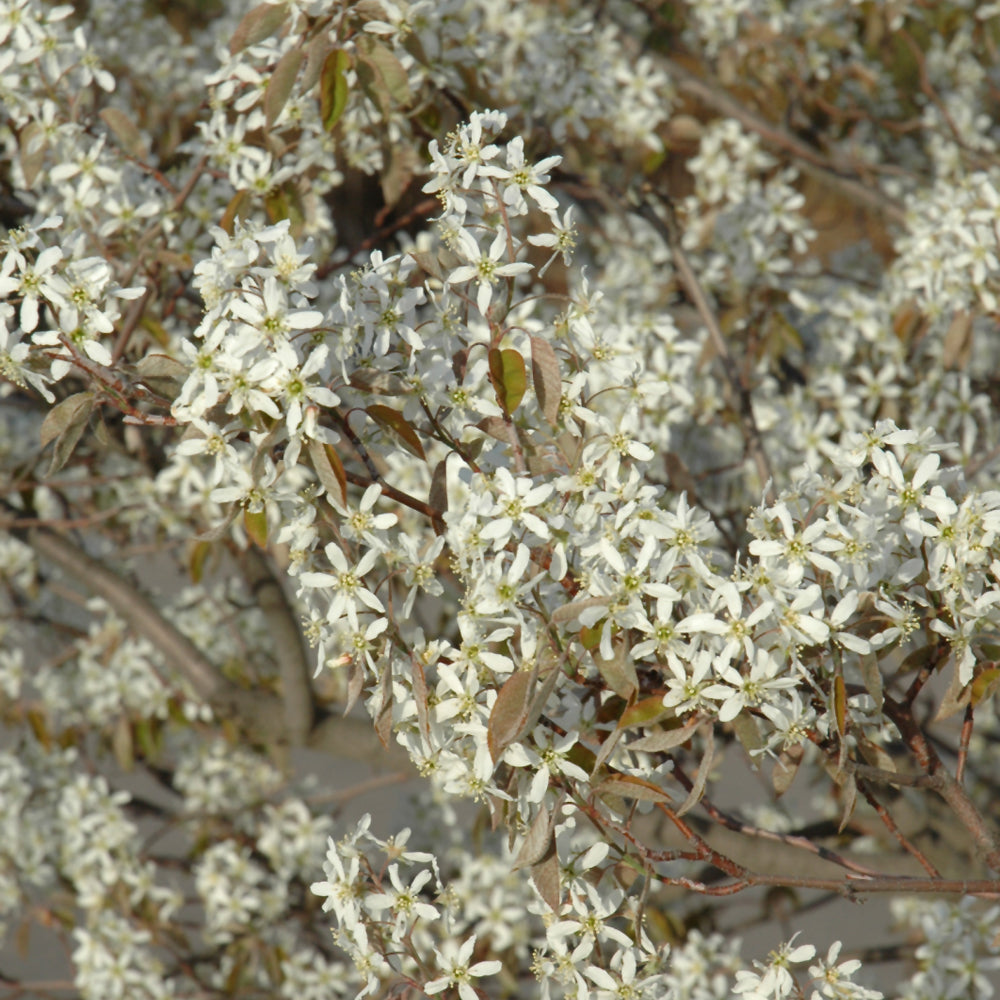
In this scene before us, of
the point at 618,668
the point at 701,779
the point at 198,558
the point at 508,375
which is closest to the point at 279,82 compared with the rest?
the point at 508,375

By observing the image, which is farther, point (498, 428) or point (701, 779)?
point (498, 428)

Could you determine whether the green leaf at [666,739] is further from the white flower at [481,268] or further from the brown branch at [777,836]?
the white flower at [481,268]

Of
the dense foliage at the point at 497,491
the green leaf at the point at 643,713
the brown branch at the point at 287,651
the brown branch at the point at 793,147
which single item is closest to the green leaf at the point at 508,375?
the dense foliage at the point at 497,491

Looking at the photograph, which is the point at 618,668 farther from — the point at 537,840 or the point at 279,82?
the point at 279,82

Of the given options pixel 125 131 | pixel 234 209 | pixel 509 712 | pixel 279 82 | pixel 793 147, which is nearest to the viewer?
pixel 509 712

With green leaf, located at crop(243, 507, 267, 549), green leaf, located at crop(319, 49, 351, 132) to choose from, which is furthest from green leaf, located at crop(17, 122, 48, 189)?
green leaf, located at crop(243, 507, 267, 549)

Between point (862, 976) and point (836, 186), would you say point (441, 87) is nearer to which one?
point (836, 186)
